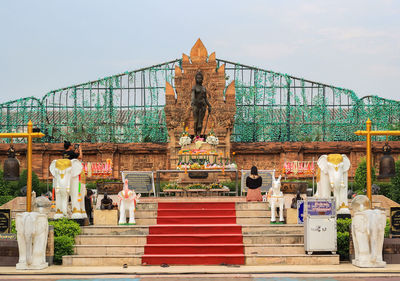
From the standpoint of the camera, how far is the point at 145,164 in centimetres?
3538

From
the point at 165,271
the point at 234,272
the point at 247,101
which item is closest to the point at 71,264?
the point at 165,271

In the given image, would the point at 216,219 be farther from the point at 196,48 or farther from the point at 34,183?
the point at 196,48

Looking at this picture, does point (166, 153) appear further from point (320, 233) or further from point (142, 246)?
point (320, 233)

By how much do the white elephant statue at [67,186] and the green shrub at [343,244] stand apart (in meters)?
7.17

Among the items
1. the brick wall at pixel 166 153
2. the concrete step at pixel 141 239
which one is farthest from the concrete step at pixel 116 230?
the brick wall at pixel 166 153

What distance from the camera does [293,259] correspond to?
623 inches

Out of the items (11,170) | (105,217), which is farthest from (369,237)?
(11,170)

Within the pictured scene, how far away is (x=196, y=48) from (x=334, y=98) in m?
9.68

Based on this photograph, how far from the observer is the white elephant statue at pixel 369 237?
15.2 metres

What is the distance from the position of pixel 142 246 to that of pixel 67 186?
305cm

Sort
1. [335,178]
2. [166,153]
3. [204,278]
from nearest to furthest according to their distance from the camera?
[204,278] < [335,178] < [166,153]

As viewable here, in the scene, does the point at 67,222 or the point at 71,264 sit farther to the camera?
the point at 67,222

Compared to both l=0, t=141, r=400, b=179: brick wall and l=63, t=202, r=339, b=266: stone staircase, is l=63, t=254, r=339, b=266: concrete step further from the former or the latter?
l=0, t=141, r=400, b=179: brick wall

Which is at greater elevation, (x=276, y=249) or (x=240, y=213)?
(x=240, y=213)
